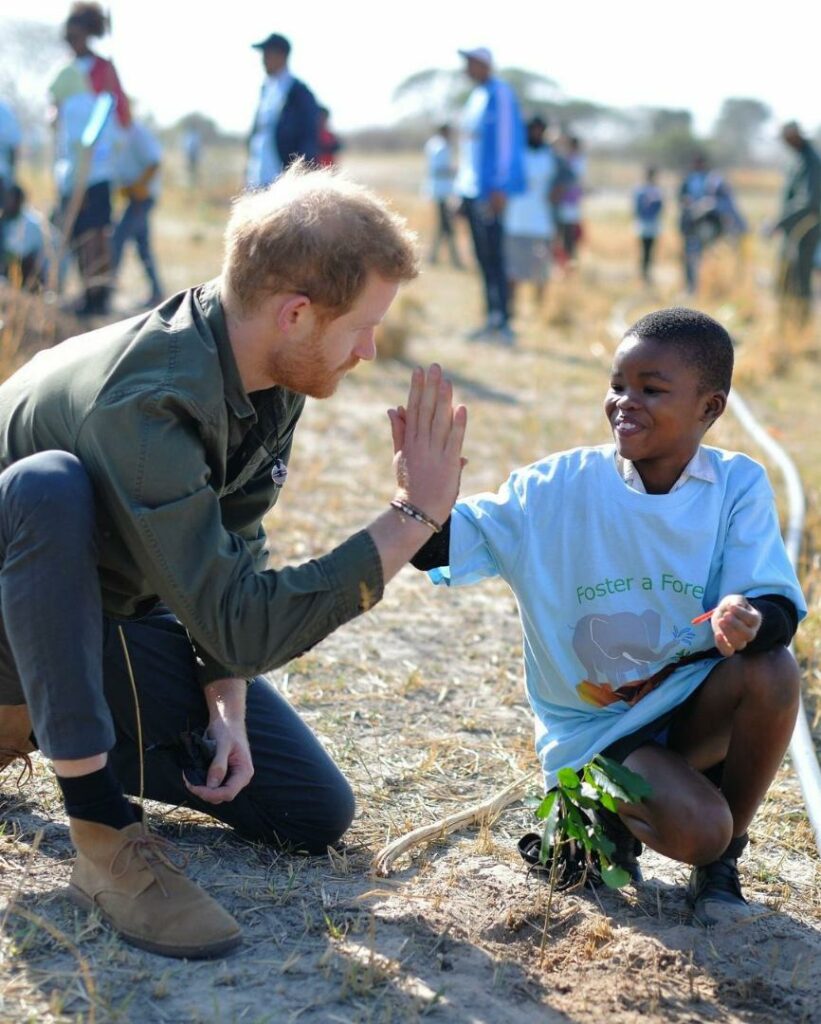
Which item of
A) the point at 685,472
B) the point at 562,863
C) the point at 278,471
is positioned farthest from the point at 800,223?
the point at 562,863

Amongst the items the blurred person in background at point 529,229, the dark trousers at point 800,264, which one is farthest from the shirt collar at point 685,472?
the dark trousers at point 800,264

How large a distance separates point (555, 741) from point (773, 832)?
2.21 ft

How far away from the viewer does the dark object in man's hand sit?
8.73 feet

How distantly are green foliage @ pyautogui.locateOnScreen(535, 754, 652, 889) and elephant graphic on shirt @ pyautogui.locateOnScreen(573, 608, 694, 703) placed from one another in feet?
0.69

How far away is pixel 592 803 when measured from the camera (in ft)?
8.10

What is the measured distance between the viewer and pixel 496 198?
9938 mm

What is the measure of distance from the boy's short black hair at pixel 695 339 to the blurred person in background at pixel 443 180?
15146 mm

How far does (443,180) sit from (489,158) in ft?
27.4

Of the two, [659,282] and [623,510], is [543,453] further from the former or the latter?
[659,282]

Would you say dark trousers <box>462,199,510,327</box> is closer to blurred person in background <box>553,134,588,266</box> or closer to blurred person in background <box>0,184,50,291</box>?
blurred person in background <box>0,184,50,291</box>

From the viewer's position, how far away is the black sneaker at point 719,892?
8.29 ft

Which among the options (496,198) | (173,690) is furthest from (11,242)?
(173,690)

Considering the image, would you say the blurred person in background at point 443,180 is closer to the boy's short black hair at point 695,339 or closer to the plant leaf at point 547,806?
the boy's short black hair at point 695,339

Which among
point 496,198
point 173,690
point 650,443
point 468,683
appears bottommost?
point 468,683
